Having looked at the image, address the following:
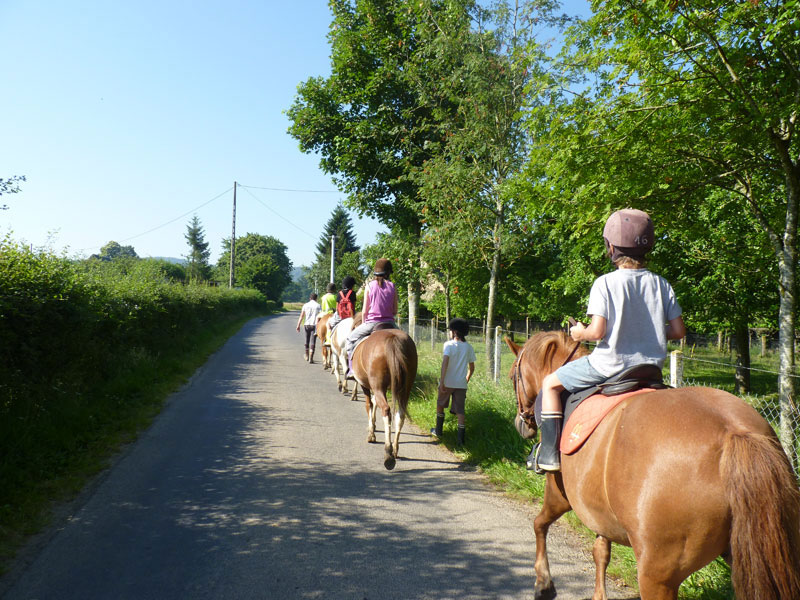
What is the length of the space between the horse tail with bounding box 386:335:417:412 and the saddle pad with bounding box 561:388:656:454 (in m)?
3.82

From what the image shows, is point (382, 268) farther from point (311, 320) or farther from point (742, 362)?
point (742, 362)

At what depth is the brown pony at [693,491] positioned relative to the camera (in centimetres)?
202

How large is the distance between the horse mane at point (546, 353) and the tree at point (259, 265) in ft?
236

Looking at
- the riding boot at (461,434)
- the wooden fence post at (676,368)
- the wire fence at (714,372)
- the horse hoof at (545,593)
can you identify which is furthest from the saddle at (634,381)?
the riding boot at (461,434)

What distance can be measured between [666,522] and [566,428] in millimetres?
872

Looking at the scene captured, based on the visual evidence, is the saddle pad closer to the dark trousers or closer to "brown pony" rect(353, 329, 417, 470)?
"brown pony" rect(353, 329, 417, 470)

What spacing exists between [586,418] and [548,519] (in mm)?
1072

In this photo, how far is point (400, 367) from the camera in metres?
6.79

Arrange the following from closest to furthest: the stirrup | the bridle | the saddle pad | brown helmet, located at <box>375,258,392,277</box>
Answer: the saddle pad, the stirrup, the bridle, brown helmet, located at <box>375,258,392,277</box>

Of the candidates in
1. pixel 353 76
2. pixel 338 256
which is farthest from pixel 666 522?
pixel 338 256

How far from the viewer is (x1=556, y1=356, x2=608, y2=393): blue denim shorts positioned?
299 cm

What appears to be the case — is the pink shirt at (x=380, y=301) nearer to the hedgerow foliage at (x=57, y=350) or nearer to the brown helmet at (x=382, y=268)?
the brown helmet at (x=382, y=268)

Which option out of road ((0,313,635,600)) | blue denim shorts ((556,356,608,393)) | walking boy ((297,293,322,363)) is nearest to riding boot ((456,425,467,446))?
road ((0,313,635,600))

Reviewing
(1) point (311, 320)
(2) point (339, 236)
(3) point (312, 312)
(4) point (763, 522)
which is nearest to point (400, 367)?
(4) point (763, 522)
